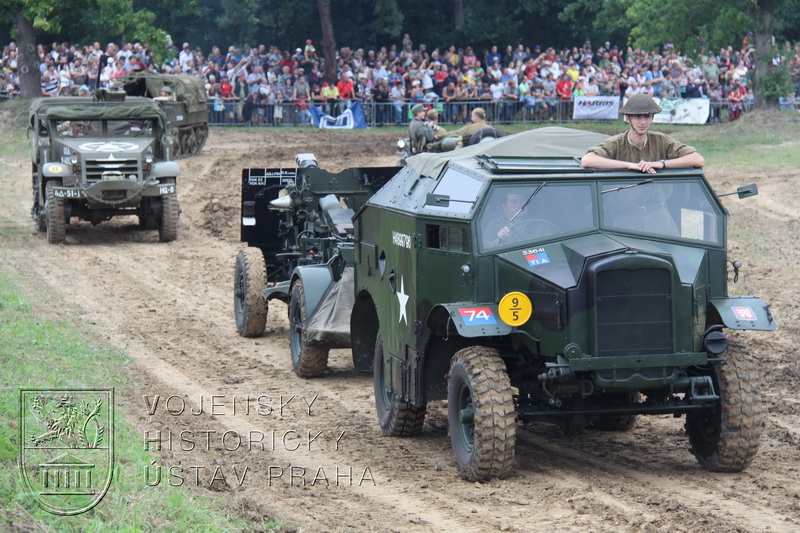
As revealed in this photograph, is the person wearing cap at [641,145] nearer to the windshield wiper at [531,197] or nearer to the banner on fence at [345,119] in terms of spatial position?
the windshield wiper at [531,197]

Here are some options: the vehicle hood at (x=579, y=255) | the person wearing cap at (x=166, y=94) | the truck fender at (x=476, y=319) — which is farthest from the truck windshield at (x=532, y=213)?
the person wearing cap at (x=166, y=94)

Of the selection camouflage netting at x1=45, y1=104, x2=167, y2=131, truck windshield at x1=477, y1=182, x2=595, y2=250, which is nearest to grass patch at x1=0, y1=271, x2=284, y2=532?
→ truck windshield at x1=477, y1=182, x2=595, y2=250

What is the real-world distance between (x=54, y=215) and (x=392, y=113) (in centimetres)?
1566

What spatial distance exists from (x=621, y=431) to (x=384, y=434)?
1767mm

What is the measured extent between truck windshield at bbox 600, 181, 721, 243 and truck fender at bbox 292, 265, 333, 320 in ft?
12.7

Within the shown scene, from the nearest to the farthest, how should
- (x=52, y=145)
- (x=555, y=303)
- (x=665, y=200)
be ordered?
(x=555, y=303), (x=665, y=200), (x=52, y=145)

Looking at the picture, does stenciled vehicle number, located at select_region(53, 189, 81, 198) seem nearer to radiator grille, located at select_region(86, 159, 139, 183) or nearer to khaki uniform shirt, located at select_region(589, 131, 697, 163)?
radiator grille, located at select_region(86, 159, 139, 183)

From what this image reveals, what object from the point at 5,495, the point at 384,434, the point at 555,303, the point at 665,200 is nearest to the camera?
the point at 5,495

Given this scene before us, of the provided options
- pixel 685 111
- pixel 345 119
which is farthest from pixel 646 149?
pixel 685 111

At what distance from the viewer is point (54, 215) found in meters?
18.8

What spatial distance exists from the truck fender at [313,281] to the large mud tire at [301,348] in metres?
0.05

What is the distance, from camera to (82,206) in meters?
19.5

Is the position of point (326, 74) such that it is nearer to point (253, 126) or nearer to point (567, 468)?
point (253, 126)

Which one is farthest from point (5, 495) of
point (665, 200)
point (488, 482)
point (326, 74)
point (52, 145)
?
point (326, 74)
